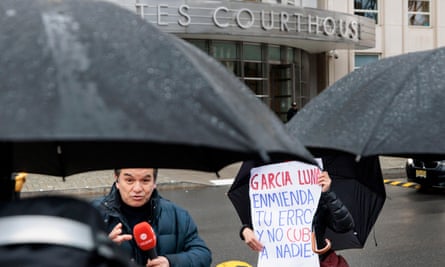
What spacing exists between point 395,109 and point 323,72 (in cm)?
2455

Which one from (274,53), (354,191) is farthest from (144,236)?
(274,53)

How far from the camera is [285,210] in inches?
144

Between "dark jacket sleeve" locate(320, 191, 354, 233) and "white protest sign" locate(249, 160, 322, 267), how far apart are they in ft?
0.19

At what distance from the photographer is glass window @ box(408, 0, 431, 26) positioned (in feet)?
89.8

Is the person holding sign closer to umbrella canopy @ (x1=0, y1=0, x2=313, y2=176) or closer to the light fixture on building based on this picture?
umbrella canopy @ (x1=0, y1=0, x2=313, y2=176)

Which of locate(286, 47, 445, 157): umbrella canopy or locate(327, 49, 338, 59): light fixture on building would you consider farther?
locate(327, 49, 338, 59): light fixture on building

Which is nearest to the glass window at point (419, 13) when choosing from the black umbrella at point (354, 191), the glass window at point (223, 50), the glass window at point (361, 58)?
the glass window at point (361, 58)

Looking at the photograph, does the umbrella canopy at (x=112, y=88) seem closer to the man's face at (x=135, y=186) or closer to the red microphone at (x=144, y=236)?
the red microphone at (x=144, y=236)

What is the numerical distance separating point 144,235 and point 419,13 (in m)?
26.9

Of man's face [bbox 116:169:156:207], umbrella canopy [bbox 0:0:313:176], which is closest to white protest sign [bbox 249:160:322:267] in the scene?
man's face [bbox 116:169:156:207]

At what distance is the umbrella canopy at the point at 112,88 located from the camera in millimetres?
1532

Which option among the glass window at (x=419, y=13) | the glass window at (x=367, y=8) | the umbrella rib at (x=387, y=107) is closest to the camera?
the umbrella rib at (x=387, y=107)

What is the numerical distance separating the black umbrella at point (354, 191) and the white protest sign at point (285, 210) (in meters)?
0.13

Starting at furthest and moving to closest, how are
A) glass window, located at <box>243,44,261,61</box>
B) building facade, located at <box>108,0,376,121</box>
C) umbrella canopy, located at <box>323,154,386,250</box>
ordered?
1. glass window, located at <box>243,44,261,61</box>
2. building facade, located at <box>108,0,376,121</box>
3. umbrella canopy, located at <box>323,154,386,250</box>
